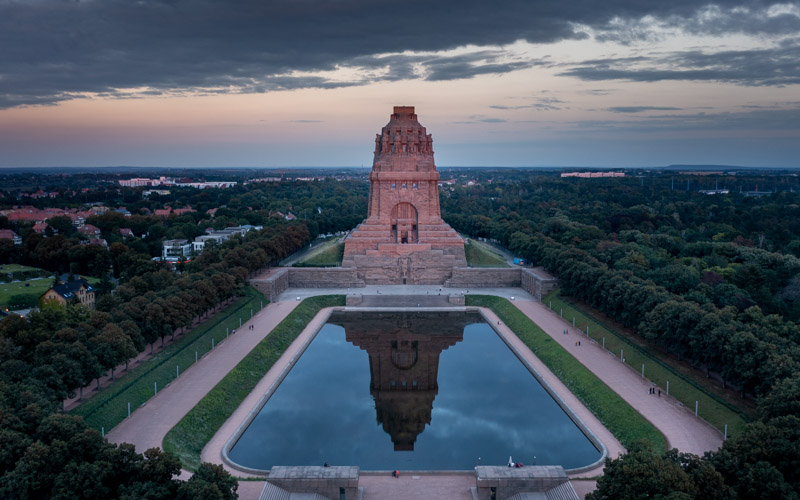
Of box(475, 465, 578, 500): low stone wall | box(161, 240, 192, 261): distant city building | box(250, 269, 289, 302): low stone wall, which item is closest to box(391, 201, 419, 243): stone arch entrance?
box(250, 269, 289, 302): low stone wall

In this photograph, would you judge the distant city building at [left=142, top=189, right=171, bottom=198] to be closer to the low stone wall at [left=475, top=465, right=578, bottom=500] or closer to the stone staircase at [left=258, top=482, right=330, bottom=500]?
the stone staircase at [left=258, top=482, right=330, bottom=500]

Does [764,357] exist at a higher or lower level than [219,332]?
higher

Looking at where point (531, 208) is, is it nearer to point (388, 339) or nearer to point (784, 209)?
point (784, 209)

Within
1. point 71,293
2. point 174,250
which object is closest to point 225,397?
point 71,293

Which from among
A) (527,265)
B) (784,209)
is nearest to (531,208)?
(784,209)

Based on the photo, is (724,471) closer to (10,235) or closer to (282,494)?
(282,494)

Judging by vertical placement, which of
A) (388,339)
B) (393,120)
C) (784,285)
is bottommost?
(388,339)

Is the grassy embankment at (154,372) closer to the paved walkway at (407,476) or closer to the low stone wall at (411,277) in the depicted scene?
the paved walkway at (407,476)
